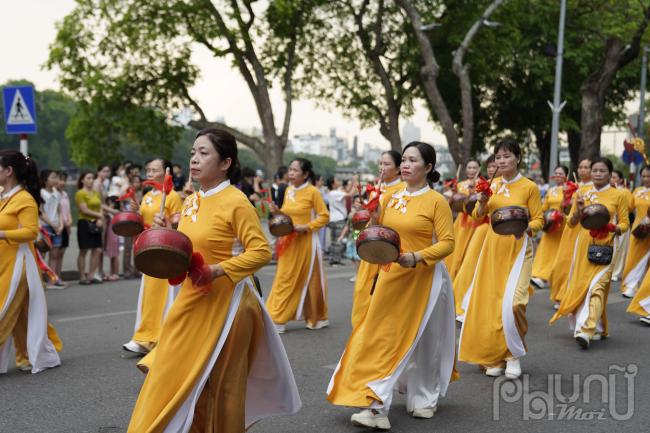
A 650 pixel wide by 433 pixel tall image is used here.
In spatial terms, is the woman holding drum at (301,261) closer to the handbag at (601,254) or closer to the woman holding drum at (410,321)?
the handbag at (601,254)

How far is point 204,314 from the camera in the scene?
4086 mm

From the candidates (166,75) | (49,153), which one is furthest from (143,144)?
(49,153)

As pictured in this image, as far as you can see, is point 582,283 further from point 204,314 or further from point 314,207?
point 204,314

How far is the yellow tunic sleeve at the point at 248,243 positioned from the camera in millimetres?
4027

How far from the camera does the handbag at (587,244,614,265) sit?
813 centimetres

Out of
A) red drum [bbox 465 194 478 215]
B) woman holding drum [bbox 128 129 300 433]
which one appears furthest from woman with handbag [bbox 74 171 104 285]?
woman holding drum [bbox 128 129 300 433]

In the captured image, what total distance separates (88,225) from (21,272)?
605 cm

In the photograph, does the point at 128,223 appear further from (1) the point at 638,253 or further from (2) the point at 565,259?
(1) the point at 638,253

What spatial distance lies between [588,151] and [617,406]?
57.0 ft

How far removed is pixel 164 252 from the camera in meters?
3.79

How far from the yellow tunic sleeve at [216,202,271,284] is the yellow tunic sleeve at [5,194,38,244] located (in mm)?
2903

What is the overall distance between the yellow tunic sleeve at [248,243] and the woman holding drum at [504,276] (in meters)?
2.99

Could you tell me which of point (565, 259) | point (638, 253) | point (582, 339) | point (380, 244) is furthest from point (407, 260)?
point (638, 253)

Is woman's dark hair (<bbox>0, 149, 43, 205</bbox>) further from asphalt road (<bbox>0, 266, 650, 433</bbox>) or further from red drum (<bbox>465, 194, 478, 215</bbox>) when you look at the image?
red drum (<bbox>465, 194, 478, 215</bbox>)
